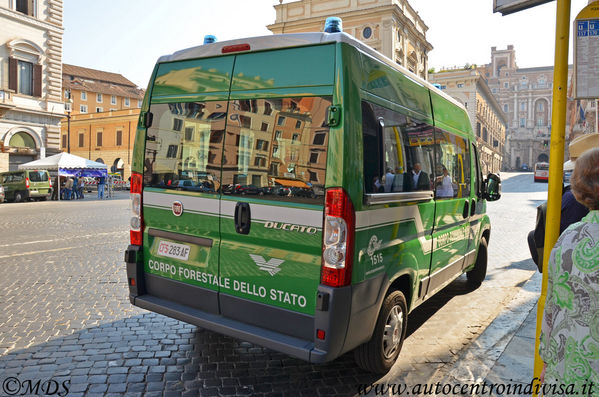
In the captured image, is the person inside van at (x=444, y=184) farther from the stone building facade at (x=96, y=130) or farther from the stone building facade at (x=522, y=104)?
the stone building facade at (x=522, y=104)

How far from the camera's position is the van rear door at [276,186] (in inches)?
124

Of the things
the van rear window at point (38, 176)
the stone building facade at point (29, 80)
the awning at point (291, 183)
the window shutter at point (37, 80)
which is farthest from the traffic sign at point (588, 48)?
the window shutter at point (37, 80)

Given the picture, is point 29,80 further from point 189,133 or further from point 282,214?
point 282,214

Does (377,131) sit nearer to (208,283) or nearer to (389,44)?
(208,283)

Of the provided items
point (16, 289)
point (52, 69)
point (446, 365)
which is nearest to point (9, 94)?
point (52, 69)

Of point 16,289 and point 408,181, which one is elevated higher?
point 408,181

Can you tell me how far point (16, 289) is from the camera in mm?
5941

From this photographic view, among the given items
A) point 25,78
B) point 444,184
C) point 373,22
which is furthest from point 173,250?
point 373,22

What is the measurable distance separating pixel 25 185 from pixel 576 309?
26886 mm

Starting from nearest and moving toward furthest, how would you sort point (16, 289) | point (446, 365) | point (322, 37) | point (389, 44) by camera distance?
point (322, 37), point (446, 365), point (16, 289), point (389, 44)

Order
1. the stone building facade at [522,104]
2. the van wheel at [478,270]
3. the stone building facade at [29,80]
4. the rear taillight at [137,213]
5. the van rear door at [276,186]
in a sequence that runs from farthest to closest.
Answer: the stone building facade at [522,104] → the stone building facade at [29,80] → the van wheel at [478,270] → the rear taillight at [137,213] → the van rear door at [276,186]

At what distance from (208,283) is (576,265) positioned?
8.64 feet

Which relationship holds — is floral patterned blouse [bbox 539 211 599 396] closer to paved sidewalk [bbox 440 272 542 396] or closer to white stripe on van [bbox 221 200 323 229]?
white stripe on van [bbox 221 200 323 229]

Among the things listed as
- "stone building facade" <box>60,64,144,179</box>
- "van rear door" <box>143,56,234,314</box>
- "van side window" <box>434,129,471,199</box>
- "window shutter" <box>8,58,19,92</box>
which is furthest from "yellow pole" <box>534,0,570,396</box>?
"stone building facade" <box>60,64,144,179</box>
